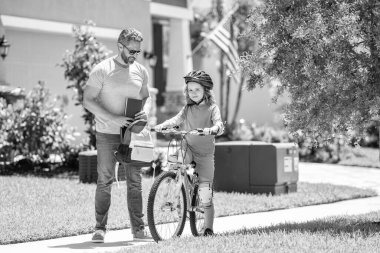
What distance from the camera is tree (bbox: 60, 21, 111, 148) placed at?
1512cm

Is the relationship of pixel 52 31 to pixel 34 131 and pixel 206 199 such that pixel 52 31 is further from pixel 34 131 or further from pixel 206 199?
pixel 206 199

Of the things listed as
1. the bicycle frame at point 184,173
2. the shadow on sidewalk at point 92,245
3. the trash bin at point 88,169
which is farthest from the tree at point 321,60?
the trash bin at point 88,169

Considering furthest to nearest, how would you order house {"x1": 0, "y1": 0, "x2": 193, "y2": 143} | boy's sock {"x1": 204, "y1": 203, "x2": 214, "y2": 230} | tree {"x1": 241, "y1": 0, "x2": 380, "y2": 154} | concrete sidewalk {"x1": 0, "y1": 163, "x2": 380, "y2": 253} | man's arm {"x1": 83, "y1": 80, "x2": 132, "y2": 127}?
house {"x1": 0, "y1": 0, "x2": 193, "y2": 143} < tree {"x1": 241, "y1": 0, "x2": 380, "y2": 154} < boy's sock {"x1": 204, "y1": 203, "x2": 214, "y2": 230} < man's arm {"x1": 83, "y1": 80, "x2": 132, "y2": 127} < concrete sidewalk {"x1": 0, "y1": 163, "x2": 380, "y2": 253}

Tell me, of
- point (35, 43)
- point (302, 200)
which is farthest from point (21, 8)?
point (302, 200)

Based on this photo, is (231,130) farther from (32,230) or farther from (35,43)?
(32,230)

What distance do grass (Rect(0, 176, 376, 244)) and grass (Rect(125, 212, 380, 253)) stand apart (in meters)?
1.59

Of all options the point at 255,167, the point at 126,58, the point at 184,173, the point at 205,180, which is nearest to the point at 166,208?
the point at 184,173

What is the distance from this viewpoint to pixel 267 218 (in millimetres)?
9578

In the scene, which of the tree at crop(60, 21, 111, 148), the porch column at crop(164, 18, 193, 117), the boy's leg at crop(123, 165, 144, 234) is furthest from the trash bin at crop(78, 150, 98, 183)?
the porch column at crop(164, 18, 193, 117)

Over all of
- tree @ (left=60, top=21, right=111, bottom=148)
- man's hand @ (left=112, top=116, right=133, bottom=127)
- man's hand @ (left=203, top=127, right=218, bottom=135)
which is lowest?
man's hand @ (left=203, top=127, right=218, bottom=135)

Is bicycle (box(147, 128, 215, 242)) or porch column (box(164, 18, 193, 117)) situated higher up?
porch column (box(164, 18, 193, 117))

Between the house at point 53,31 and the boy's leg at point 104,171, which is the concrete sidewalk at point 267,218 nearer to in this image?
the boy's leg at point 104,171

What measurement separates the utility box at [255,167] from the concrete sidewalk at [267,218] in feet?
3.60

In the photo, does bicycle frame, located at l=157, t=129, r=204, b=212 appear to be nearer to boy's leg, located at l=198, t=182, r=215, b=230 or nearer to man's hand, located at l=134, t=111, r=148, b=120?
boy's leg, located at l=198, t=182, r=215, b=230
